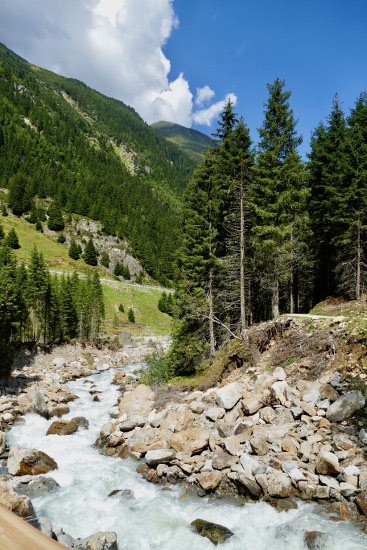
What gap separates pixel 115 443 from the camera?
16609 millimetres

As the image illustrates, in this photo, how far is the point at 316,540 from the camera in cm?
919

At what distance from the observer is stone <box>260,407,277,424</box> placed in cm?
1453

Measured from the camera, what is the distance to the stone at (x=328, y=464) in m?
11.3

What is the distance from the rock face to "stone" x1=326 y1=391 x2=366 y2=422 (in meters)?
11.6

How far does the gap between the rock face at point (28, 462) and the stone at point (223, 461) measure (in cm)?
677

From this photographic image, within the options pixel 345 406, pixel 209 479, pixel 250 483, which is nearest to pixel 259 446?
pixel 250 483

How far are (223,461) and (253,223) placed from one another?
53.3 ft

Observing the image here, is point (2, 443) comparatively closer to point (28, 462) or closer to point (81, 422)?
point (28, 462)

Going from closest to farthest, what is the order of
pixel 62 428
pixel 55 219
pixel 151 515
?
pixel 151 515, pixel 62 428, pixel 55 219

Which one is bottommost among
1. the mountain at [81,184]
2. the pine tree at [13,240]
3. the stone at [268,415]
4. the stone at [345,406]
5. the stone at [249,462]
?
the stone at [249,462]

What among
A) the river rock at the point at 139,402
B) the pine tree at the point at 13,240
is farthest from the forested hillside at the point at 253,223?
the pine tree at the point at 13,240

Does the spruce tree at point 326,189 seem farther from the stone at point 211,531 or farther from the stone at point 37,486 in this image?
the stone at point 37,486

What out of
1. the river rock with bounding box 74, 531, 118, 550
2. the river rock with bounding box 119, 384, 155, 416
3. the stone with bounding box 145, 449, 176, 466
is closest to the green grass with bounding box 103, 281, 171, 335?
the river rock with bounding box 119, 384, 155, 416

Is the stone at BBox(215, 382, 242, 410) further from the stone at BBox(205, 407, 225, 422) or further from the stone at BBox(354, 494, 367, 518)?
the stone at BBox(354, 494, 367, 518)
